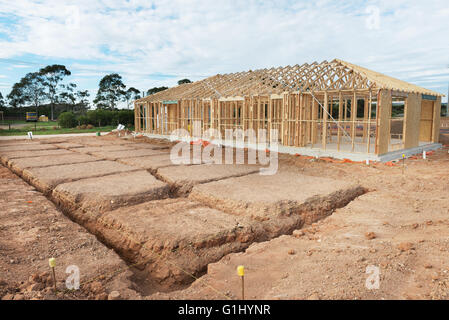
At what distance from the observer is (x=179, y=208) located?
20.9 feet

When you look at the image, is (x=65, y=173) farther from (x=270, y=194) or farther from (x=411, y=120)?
(x=411, y=120)

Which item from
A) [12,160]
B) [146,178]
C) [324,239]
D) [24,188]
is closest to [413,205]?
[324,239]

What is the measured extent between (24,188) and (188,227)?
525 cm

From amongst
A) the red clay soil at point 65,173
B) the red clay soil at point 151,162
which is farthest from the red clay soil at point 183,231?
the red clay soil at point 151,162

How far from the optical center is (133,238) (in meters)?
5.14

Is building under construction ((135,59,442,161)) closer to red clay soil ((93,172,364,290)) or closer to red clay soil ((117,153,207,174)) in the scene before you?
red clay soil ((117,153,207,174))

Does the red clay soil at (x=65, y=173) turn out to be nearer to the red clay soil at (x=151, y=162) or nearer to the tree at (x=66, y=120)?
the red clay soil at (x=151, y=162)

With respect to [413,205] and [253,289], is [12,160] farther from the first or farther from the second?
[413,205]

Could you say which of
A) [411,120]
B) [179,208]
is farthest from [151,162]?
[411,120]

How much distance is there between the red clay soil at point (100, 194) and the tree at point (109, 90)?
1697 inches

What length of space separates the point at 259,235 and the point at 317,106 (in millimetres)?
10399

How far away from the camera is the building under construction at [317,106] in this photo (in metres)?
12.4

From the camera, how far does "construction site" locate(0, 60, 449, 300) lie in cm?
359

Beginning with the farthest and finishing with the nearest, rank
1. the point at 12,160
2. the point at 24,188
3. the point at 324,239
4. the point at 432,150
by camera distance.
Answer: the point at 432,150 < the point at 12,160 < the point at 24,188 < the point at 324,239
